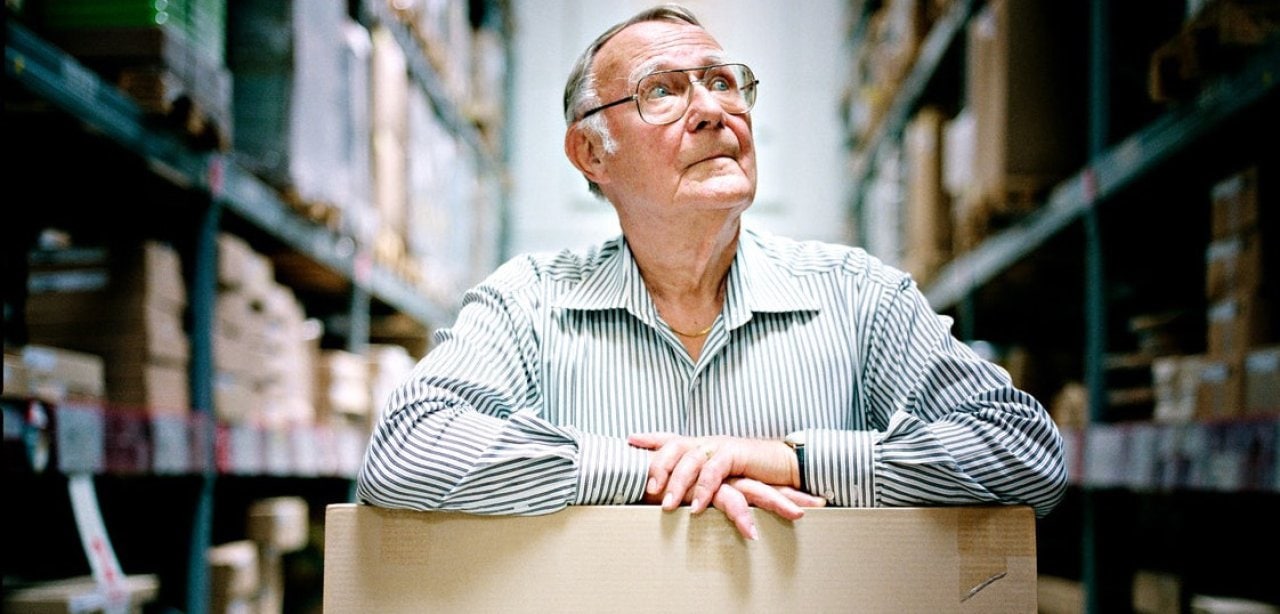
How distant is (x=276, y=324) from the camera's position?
3.53 metres

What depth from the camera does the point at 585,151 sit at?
211 cm

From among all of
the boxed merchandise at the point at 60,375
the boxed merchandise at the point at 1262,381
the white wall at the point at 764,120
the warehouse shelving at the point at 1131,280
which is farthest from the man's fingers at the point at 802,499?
Answer: the white wall at the point at 764,120

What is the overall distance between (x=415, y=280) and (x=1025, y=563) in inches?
157

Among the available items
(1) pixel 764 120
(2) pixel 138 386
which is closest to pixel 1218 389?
(2) pixel 138 386

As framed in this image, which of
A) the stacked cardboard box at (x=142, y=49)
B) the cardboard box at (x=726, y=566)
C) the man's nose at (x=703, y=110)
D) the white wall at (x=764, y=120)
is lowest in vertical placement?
the cardboard box at (x=726, y=566)

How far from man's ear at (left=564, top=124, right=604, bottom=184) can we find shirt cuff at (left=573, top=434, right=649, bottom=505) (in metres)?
0.69

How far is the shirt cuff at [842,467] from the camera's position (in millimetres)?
1546

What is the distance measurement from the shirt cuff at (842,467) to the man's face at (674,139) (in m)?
0.48

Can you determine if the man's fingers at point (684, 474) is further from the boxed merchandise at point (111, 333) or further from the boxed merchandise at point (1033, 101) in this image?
the boxed merchandise at point (1033, 101)

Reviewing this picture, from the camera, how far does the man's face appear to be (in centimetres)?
188

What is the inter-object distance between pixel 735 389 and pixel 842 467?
33 centimetres

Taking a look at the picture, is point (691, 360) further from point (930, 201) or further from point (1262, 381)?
point (930, 201)

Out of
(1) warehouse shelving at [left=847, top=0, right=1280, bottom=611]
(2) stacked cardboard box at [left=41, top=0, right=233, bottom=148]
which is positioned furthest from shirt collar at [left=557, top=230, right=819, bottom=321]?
(2) stacked cardboard box at [left=41, top=0, right=233, bottom=148]

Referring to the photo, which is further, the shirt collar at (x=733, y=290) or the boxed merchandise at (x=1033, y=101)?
the boxed merchandise at (x=1033, y=101)
